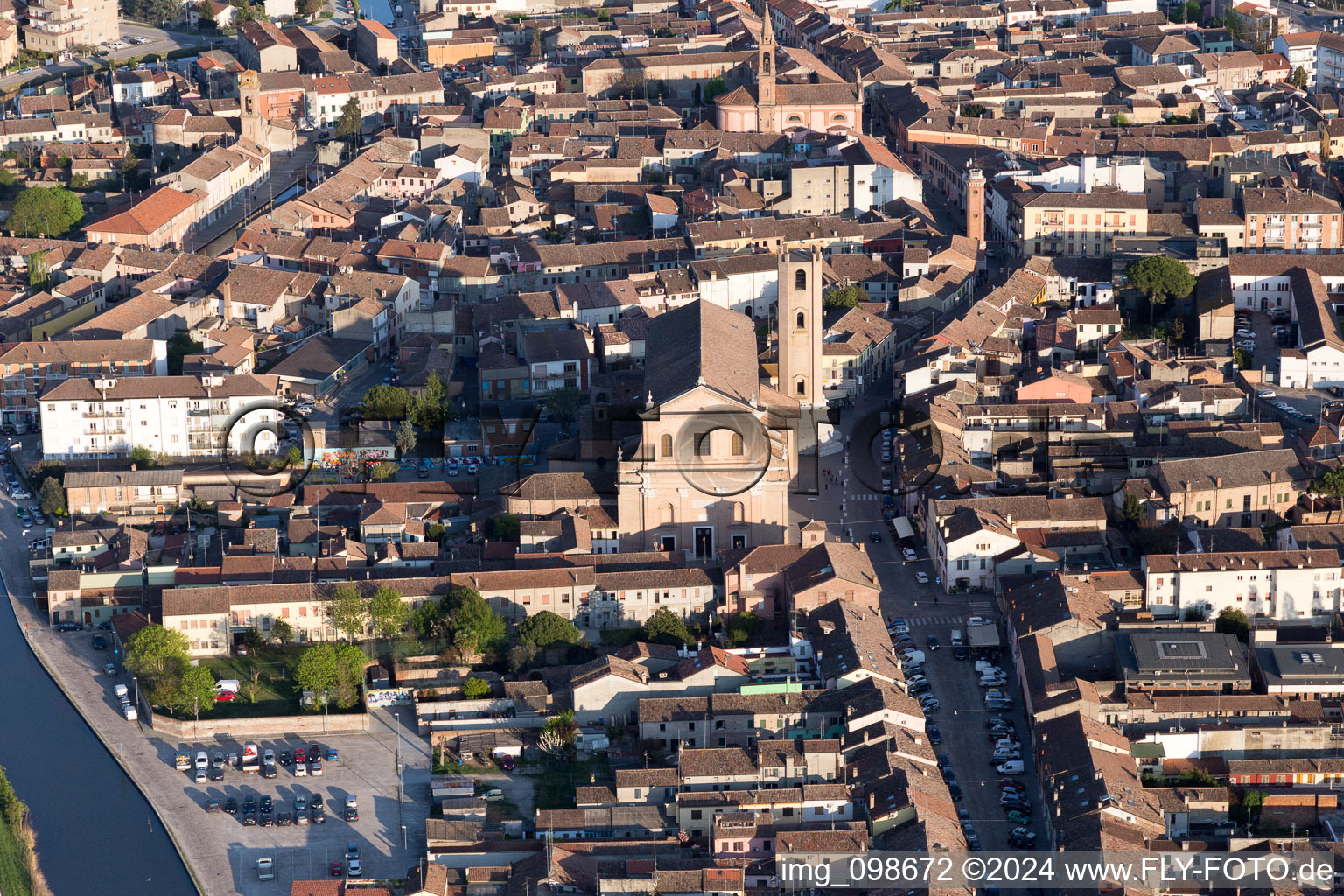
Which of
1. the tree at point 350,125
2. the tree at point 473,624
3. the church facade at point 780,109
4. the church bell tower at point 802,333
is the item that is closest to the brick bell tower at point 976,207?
the church facade at point 780,109

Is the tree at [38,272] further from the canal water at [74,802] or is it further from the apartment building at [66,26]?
the apartment building at [66,26]

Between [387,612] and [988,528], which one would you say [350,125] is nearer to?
[387,612]

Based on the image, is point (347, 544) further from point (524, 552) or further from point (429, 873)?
point (429, 873)

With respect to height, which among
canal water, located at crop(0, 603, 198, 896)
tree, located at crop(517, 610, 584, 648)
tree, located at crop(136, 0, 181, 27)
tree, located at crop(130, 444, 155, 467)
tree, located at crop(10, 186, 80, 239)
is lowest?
canal water, located at crop(0, 603, 198, 896)

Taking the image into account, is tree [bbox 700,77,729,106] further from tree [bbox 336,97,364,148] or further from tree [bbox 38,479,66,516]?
tree [bbox 38,479,66,516]

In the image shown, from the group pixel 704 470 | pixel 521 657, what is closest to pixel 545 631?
pixel 521 657

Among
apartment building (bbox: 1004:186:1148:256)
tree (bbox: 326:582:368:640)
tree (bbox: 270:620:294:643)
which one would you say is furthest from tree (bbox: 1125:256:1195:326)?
tree (bbox: 270:620:294:643)

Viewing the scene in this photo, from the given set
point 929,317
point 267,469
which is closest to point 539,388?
point 267,469
